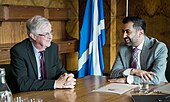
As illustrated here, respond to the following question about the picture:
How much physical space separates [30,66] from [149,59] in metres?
0.98

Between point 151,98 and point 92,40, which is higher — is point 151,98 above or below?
below

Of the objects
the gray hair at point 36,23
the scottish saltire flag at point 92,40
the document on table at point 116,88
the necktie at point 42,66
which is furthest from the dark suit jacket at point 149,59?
the scottish saltire flag at point 92,40

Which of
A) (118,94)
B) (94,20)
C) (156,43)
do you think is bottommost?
(118,94)

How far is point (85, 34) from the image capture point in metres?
4.22

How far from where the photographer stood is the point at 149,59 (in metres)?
2.42

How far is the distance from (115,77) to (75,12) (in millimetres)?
3150

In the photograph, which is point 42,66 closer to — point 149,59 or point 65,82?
point 65,82

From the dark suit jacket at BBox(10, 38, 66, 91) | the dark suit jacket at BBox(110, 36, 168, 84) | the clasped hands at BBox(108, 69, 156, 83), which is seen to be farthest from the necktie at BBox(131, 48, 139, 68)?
the dark suit jacket at BBox(10, 38, 66, 91)

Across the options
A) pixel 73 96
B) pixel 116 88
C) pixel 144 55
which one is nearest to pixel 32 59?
pixel 73 96

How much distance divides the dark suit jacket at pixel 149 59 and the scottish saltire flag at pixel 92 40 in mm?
1472

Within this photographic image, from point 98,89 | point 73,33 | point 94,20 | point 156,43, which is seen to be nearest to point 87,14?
point 94,20

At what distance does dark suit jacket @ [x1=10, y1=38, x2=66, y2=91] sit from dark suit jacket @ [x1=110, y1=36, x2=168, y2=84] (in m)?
0.50

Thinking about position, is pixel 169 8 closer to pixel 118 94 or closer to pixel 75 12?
pixel 75 12

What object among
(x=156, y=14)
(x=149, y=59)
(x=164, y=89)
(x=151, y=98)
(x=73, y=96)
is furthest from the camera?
(x=156, y=14)
